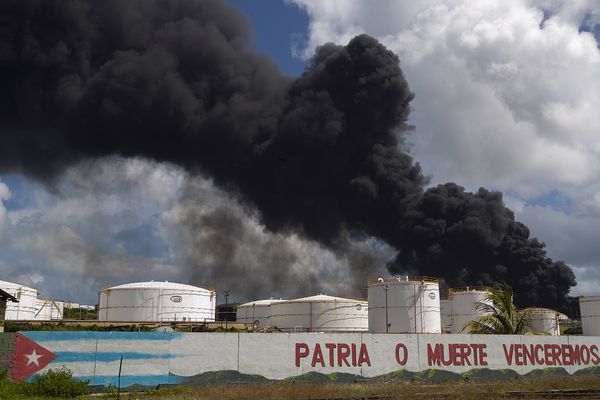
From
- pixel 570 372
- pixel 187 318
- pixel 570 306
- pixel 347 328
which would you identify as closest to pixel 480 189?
pixel 570 306

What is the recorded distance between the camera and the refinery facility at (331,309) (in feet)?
202

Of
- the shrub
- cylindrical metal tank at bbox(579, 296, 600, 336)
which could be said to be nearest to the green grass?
the shrub

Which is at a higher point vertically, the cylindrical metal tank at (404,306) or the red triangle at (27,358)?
the cylindrical metal tank at (404,306)

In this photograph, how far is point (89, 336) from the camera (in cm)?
2572

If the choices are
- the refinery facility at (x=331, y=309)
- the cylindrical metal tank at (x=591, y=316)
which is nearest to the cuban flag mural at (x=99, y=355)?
the refinery facility at (x=331, y=309)

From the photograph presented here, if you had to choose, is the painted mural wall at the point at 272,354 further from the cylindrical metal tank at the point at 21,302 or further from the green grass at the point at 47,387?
the cylindrical metal tank at the point at 21,302

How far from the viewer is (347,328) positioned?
69.4 meters

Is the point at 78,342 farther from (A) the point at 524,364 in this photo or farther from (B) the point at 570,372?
(B) the point at 570,372

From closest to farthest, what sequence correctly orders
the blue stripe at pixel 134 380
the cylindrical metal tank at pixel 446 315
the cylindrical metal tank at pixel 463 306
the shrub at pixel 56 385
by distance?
the shrub at pixel 56 385, the blue stripe at pixel 134 380, the cylindrical metal tank at pixel 463 306, the cylindrical metal tank at pixel 446 315

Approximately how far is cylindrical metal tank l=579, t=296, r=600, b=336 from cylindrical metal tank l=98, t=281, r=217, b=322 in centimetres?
4589

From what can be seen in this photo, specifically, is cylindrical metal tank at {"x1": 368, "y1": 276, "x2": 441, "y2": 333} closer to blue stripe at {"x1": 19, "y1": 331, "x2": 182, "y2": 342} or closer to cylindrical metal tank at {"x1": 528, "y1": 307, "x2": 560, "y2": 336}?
cylindrical metal tank at {"x1": 528, "y1": 307, "x2": 560, "y2": 336}

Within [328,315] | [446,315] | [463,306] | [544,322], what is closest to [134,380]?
[328,315]

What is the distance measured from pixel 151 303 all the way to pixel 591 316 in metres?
52.6

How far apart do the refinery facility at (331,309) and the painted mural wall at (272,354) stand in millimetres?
24087
